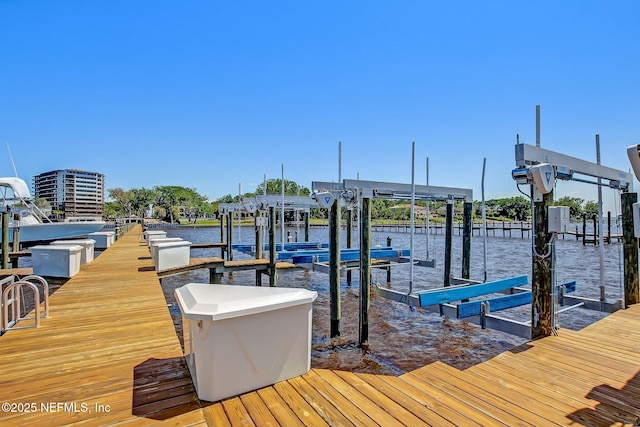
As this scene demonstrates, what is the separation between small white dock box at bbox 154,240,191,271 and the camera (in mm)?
8512

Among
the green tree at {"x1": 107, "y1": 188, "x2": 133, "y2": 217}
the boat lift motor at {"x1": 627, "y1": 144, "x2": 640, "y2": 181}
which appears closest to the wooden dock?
the boat lift motor at {"x1": 627, "y1": 144, "x2": 640, "y2": 181}

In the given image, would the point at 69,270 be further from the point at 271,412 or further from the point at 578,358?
the point at 578,358

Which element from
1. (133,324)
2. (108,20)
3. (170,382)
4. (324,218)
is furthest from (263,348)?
(324,218)

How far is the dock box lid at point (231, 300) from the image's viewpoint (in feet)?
7.71

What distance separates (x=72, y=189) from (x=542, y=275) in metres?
151

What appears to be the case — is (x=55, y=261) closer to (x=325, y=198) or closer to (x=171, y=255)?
(x=171, y=255)

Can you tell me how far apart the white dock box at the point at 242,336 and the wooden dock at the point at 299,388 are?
0.11m

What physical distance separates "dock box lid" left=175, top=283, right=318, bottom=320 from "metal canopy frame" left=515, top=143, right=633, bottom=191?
328 cm

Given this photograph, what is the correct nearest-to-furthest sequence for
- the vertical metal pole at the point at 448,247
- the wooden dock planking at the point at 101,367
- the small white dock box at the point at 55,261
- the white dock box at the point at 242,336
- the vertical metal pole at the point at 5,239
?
1. the wooden dock planking at the point at 101,367
2. the white dock box at the point at 242,336
3. the small white dock box at the point at 55,261
4. the vertical metal pole at the point at 448,247
5. the vertical metal pole at the point at 5,239

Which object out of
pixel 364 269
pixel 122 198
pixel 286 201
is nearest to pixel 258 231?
pixel 286 201

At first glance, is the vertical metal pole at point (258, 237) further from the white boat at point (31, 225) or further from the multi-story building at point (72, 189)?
the multi-story building at point (72, 189)

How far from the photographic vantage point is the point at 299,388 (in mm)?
2629

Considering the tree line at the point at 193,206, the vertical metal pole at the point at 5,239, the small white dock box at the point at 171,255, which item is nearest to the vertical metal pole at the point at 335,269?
the small white dock box at the point at 171,255

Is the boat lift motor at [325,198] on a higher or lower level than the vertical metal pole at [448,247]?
higher
